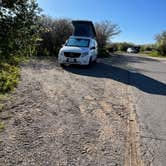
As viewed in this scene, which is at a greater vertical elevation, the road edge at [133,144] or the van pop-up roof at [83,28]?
the van pop-up roof at [83,28]

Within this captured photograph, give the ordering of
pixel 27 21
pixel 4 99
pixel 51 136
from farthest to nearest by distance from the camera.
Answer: pixel 4 99 < pixel 51 136 < pixel 27 21

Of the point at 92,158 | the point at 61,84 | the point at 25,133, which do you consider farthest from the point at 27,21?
the point at 61,84

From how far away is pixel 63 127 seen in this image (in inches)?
235

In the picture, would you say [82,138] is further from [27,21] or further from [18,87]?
[18,87]

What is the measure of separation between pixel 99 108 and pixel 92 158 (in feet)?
10.8

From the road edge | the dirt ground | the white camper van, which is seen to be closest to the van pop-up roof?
the white camper van

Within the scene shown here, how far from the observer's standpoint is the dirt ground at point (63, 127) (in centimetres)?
457

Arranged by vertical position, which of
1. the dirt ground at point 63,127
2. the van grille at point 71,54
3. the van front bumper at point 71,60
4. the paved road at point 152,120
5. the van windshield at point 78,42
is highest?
the van windshield at point 78,42

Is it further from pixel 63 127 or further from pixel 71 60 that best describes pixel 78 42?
pixel 63 127

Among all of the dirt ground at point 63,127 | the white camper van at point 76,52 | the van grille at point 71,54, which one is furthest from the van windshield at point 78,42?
the dirt ground at point 63,127

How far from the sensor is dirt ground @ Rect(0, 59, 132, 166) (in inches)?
180

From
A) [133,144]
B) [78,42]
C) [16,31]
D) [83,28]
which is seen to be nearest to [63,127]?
[133,144]

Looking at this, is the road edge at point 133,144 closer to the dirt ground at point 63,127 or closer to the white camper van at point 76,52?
the dirt ground at point 63,127

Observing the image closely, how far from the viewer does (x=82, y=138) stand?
17.9 ft
